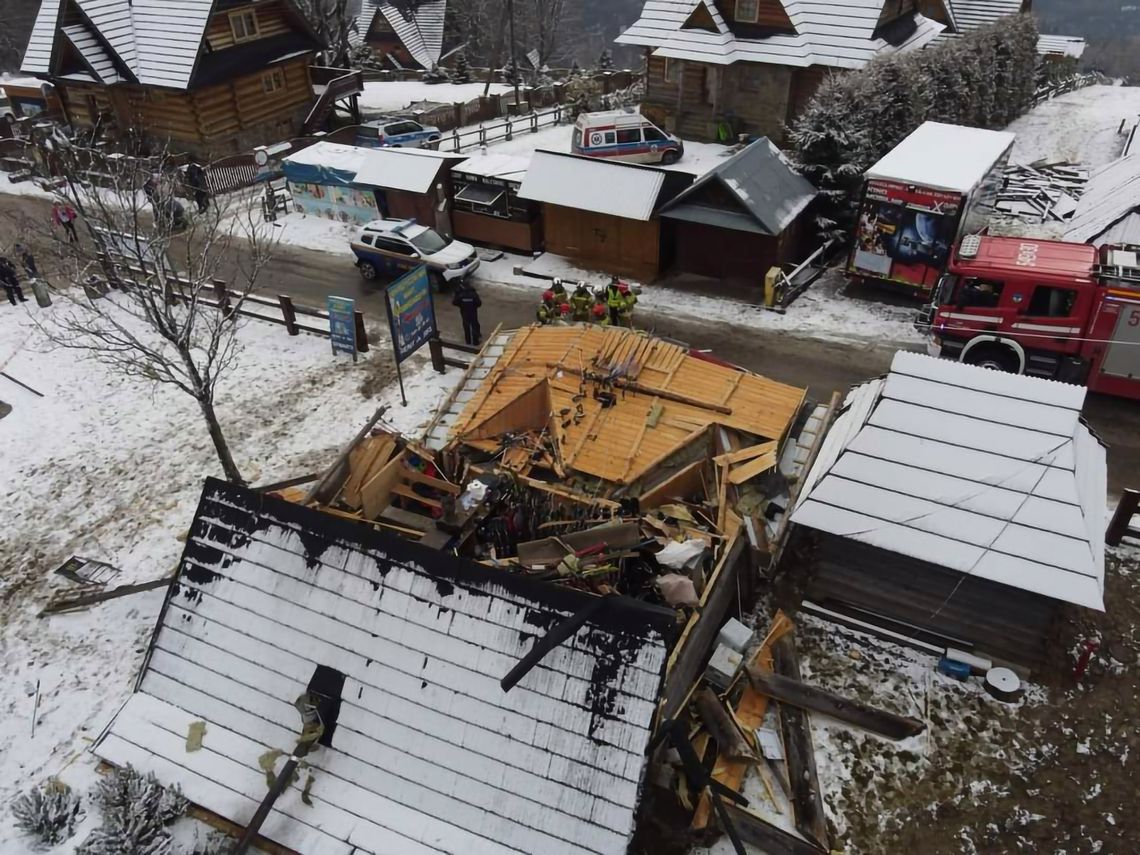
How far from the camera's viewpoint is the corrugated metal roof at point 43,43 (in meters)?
29.6

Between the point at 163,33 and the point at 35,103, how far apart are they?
9.41 metres

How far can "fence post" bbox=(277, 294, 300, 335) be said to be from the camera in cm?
1770

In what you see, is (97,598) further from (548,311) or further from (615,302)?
(615,302)

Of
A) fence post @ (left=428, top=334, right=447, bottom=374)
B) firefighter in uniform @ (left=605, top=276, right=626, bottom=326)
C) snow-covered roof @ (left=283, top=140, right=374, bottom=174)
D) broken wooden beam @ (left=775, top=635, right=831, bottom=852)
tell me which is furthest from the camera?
snow-covered roof @ (left=283, top=140, right=374, bottom=174)

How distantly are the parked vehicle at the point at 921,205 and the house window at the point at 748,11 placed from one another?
12799 mm

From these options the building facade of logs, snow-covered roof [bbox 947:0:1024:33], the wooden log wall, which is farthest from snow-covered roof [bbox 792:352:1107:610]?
the wooden log wall

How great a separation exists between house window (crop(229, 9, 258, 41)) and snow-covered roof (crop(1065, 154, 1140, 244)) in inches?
1202

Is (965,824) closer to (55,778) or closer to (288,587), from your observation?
(288,587)

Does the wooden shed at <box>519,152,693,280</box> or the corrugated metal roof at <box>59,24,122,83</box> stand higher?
the corrugated metal roof at <box>59,24,122,83</box>

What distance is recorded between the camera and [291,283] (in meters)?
21.2

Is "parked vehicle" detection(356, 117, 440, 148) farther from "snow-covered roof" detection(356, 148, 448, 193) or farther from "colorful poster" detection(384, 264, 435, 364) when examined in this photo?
"colorful poster" detection(384, 264, 435, 364)

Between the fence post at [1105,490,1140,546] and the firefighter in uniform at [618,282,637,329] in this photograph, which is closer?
the fence post at [1105,490,1140,546]

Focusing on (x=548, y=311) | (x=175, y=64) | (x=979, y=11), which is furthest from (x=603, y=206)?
(x=979, y=11)

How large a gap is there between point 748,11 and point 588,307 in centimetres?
1980
